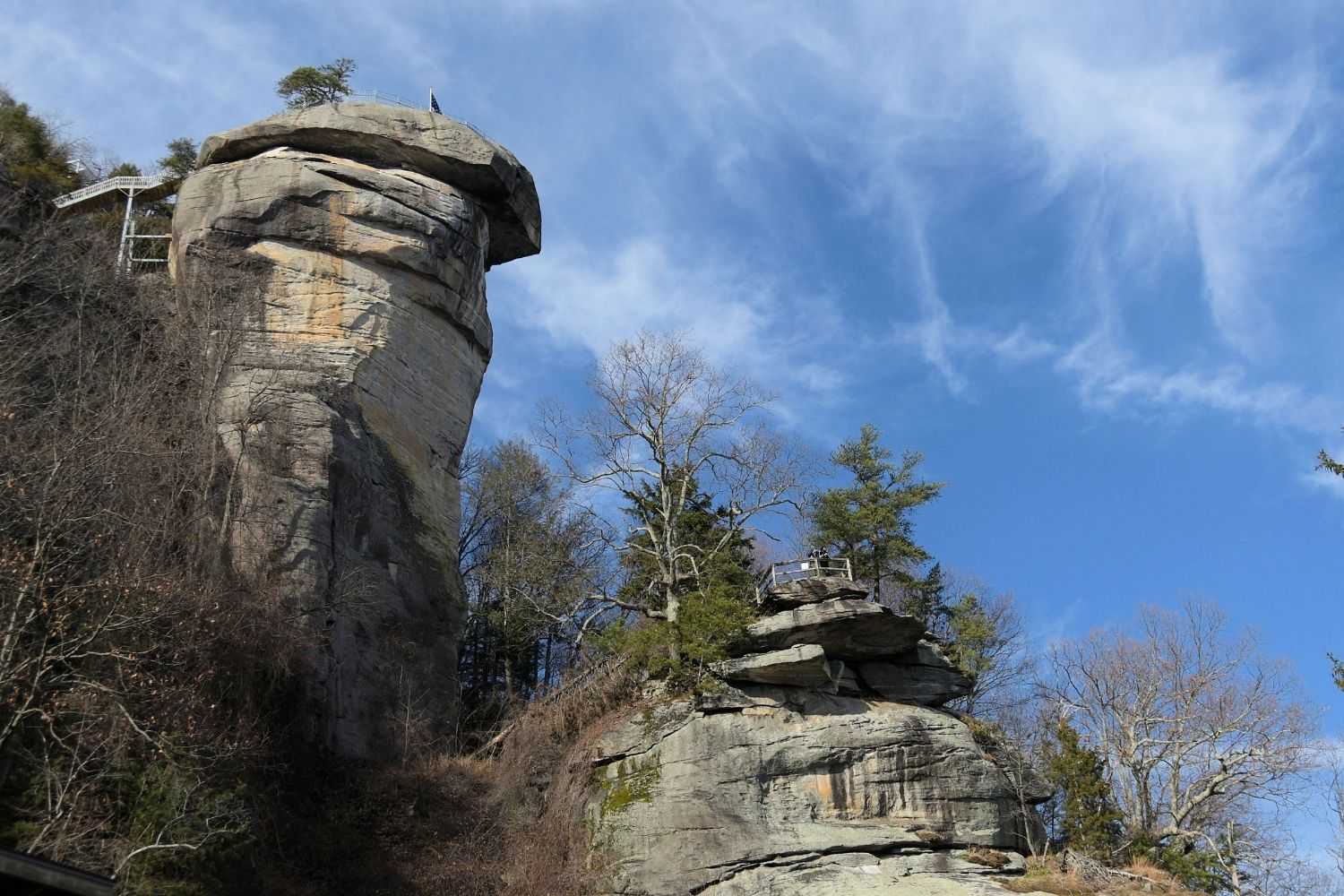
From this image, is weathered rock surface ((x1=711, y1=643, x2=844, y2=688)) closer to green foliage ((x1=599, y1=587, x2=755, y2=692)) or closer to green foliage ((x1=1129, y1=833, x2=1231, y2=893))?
green foliage ((x1=599, y1=587, x2=755, y2=692))

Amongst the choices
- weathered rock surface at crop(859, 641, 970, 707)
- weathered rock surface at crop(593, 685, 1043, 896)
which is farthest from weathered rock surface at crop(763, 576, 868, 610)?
weathered rock surface at crop(593, 685, 1043, 896)

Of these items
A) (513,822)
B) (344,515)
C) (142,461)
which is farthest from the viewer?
(344,515)

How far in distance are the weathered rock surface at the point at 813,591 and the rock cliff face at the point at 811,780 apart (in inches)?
1.1

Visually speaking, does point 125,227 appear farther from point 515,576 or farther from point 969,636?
point 969,636

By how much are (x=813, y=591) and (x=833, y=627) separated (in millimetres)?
1039

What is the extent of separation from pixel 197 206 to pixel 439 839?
16025 mm

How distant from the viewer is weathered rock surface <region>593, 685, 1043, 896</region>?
20078mm

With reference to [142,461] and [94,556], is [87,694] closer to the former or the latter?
[94,556]

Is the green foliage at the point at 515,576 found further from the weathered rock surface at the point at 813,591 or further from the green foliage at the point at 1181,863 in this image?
the green foliage at the point at 1181,863

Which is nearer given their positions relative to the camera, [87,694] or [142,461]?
[87,694]

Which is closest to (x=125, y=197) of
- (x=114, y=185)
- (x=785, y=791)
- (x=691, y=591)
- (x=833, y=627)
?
(x=114, y=185)

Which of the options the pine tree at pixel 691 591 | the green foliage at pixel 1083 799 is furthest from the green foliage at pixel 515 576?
the green foliage at pixel 1083 799

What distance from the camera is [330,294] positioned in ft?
86.1

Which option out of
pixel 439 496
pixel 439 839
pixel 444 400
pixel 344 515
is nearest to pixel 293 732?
pixel 439 839
